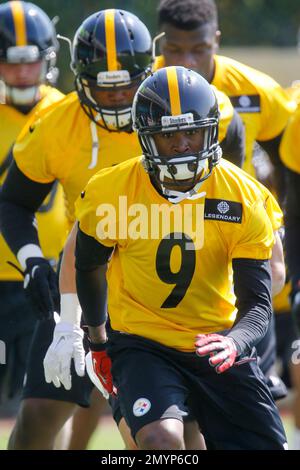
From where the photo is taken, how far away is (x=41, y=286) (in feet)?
18.9

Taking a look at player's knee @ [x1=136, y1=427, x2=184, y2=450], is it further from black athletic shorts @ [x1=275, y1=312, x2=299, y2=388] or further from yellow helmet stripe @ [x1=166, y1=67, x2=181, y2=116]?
black athletic shorts @ [x1=275, y1=312, x2=299, y2=388]

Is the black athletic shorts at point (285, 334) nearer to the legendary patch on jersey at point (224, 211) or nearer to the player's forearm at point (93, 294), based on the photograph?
the player's forearm at point (93, 294)

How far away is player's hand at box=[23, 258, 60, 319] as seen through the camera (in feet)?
18.9

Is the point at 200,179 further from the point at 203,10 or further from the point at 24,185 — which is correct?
the point at 203,10

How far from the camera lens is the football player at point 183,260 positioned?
479 centimetres

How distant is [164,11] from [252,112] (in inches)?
33.6

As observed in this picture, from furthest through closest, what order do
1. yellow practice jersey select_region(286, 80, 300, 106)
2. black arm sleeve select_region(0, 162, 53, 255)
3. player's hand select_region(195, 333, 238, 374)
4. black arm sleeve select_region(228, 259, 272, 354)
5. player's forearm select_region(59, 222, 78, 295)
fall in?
yellow practice jersey select_region(286, 80, 300, 106) < black arm sleeve select_region(0, 162, 53, 255) < player's forearm select_region(59, 222, 78, 295) < black arm sleeve select_region(228, 259, 272, 354) < player's hand select_region(195, 333, 238, 374)

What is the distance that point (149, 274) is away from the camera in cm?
493

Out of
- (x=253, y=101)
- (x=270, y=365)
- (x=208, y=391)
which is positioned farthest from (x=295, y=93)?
(x=208, y=391)

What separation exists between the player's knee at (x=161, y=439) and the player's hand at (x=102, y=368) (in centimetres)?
50

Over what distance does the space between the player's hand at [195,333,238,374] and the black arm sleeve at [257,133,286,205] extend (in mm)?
2198

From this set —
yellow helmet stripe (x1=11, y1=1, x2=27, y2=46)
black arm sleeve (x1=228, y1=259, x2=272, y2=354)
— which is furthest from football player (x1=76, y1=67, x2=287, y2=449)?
yellow helmet stripe (x1=11, y1=1, x2=27, y2=46)

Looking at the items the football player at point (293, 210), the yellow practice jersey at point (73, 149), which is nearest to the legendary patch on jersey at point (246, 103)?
the football player at point (293, 210)
